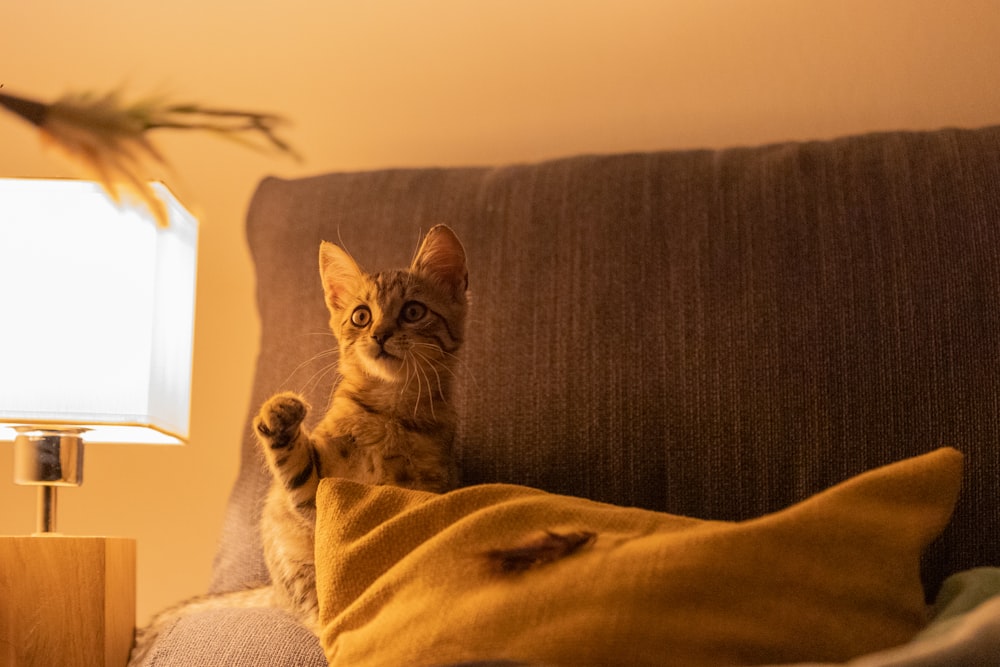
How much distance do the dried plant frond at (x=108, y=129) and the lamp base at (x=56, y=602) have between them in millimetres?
528

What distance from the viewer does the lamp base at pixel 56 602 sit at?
989mm

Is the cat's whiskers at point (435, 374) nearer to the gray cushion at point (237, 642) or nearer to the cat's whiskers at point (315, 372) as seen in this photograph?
the cat's whiskers at point (315, 372)

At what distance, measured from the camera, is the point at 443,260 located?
1115 mm

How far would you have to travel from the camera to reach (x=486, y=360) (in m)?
1.17

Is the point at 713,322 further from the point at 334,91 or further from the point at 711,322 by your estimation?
the point at 334,91

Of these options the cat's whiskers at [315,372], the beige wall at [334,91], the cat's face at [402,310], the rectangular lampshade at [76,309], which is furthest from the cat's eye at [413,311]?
the beige wall at [334,91]

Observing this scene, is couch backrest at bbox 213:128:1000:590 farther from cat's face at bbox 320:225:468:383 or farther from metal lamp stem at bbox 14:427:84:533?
metal lamp stem at bbox 14:427:84:533

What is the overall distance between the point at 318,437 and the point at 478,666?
1.57 feet

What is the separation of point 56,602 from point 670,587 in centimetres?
70

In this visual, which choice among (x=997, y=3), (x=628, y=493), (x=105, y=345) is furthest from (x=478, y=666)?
(x=997, y=3)

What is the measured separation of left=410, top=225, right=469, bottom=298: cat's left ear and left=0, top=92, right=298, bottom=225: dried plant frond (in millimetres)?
388

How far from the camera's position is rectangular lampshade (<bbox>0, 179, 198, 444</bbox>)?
109cm

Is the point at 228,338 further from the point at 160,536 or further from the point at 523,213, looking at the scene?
the point at 523,213

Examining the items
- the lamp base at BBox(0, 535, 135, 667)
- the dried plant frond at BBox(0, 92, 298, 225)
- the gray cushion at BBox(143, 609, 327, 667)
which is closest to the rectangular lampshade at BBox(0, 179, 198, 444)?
the lamp base at BBox(0, 535, 135, 667)
